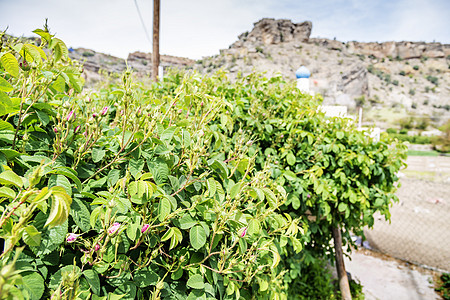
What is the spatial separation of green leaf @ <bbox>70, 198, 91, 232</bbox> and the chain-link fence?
13.6 ft

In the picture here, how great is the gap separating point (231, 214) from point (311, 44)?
5538 cm

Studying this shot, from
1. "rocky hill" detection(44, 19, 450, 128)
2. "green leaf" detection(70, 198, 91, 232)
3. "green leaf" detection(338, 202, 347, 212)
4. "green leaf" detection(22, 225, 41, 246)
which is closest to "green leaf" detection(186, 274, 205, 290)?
"green leaf" detection(70, 198, 91, 232)

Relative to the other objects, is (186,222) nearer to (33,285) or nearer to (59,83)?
(33,285)

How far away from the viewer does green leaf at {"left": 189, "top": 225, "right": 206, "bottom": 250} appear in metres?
0.81

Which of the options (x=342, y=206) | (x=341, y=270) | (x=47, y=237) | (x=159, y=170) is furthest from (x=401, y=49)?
(x=47, y=237)

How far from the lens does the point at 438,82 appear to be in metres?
45.7

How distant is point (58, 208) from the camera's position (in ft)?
1.52

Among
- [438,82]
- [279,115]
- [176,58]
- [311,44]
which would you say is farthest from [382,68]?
[279,115]

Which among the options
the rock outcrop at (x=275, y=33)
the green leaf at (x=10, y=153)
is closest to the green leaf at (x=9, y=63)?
the green leaf at (x=10, y=153)

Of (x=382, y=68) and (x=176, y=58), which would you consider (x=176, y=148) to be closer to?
(x=176, y=58)

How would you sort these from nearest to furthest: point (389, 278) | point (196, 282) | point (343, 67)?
1. point (196, 282)
2. point (389, 278)
3. point (343, 67)

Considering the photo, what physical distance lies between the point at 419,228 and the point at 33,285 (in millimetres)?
7596

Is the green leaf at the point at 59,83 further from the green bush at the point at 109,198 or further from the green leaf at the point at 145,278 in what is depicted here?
the green leaf at the point at 145,278

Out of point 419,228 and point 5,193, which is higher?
point 5,193
